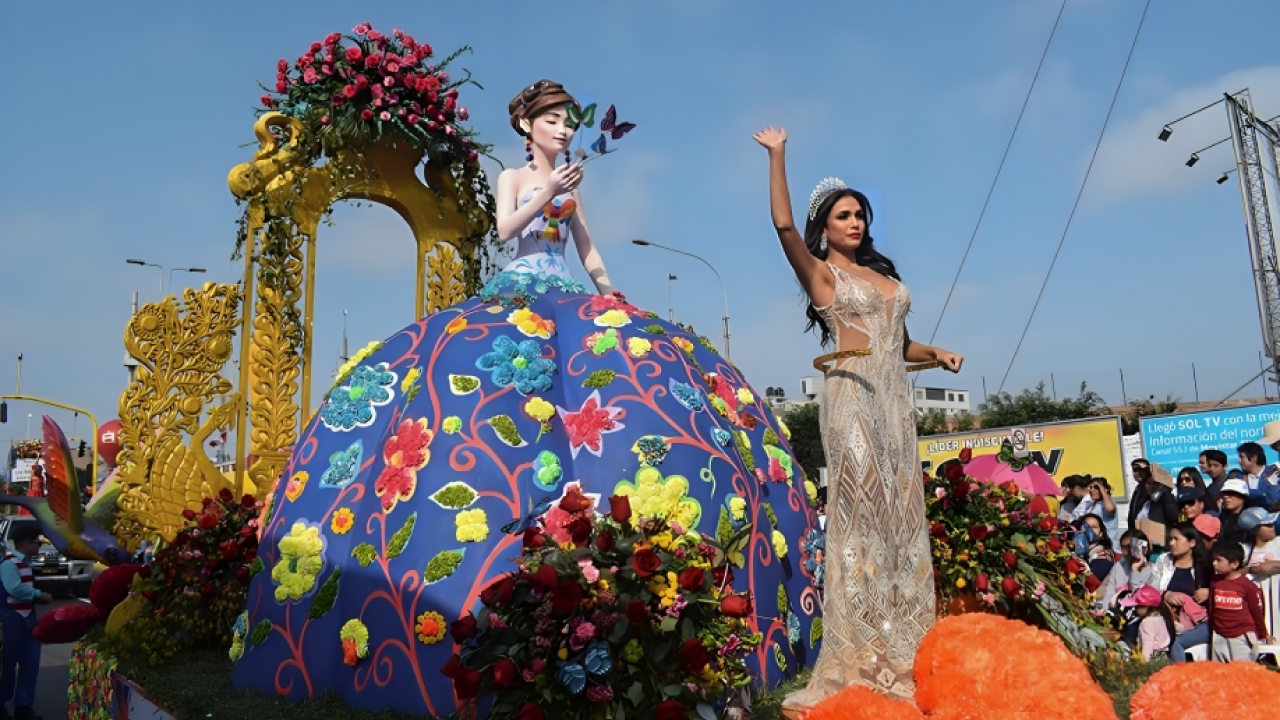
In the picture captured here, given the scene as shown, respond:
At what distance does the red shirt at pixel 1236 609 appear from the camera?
6094mm

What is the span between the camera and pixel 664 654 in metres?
3.90

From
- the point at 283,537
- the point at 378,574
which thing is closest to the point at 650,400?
the point at 378,574

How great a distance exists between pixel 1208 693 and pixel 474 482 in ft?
10.8

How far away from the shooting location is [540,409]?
5336 mm

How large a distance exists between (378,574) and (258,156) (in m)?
4.34

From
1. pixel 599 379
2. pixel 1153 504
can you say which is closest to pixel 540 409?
pixel 599 379

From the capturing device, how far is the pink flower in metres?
3.93

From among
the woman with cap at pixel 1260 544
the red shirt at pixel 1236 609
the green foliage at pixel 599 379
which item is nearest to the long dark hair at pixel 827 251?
the green foliage at pixel 599 379

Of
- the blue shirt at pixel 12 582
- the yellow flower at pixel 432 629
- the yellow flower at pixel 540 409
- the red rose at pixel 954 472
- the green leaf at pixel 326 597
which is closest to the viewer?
the yellow flower at pixel 432 629

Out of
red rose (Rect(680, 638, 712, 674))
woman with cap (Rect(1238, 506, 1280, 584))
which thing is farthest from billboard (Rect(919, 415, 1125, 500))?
red rose (Rect(680, 638, 712, 674))

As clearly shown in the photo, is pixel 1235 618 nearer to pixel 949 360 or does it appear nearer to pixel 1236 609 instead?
pixel 1236 609

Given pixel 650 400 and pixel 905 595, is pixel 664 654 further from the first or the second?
pixel 650 400

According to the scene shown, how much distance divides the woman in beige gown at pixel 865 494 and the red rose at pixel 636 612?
0.73 m

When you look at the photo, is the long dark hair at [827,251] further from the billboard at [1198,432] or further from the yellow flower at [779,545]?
the billboard at [1198,432]
